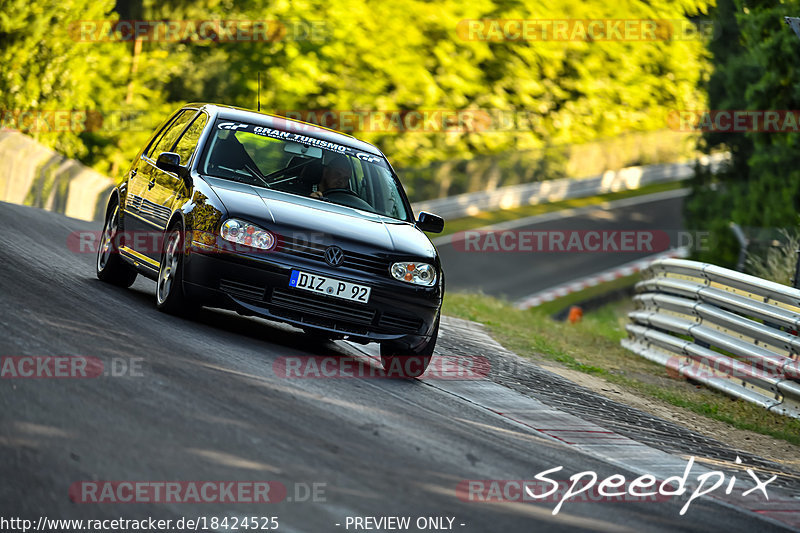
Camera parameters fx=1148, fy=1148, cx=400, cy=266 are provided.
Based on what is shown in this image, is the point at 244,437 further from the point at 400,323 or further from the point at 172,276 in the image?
the point at 172,276

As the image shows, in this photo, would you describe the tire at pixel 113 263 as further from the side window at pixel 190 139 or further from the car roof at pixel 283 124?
the car roof at pixel 283 124

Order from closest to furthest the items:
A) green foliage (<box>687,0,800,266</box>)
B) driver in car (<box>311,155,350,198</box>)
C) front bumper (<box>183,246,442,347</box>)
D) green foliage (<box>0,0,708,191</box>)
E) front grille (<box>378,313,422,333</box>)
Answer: front bumper (<box>183,246,442,347</box>) < front grille (<box>378,313,422,333</box>) < driver in car (<box>311,155,350,198</box>) < green foliage (<box>687,0,800,266</box>) < green foliage (<box>0,0,708,191</box>)

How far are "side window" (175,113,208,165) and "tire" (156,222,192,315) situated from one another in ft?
3.00

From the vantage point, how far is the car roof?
9.72 meters

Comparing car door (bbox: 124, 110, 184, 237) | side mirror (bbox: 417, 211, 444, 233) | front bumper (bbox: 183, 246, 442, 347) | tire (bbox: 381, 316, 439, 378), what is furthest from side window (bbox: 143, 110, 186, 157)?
tire (bbox: 381, 316, 439, 378)

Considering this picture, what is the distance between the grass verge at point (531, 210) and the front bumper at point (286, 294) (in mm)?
25733

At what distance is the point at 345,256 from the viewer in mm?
8172

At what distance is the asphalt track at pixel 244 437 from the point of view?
16.1 ft

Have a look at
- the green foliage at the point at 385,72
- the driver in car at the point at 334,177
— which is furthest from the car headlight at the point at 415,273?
the green foliage at the point at 385,72

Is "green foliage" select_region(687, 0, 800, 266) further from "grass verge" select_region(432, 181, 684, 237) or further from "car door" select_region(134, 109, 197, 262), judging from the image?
"car door" select_region(134, 109, 197, 262)

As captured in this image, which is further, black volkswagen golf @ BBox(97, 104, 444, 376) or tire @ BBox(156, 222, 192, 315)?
tire @ BBox(156, 222, 192, 315)

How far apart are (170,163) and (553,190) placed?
34904mm

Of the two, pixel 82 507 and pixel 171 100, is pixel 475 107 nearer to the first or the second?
pixel 171 100

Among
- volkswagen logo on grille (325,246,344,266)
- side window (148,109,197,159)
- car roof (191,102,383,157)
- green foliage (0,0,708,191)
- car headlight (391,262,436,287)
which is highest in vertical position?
green foliage (0,0,708,191)
